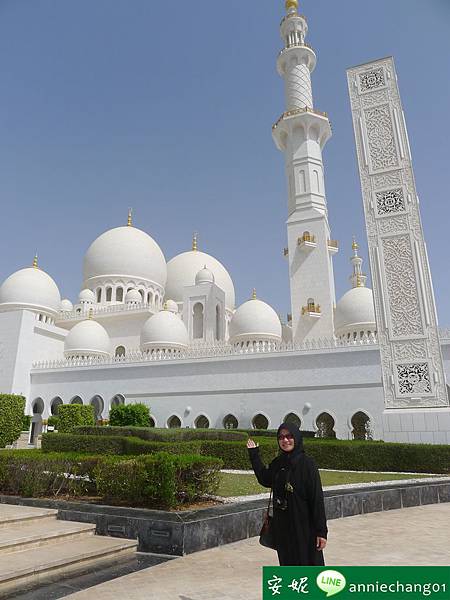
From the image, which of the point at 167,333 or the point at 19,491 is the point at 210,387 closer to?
the point at 167,333

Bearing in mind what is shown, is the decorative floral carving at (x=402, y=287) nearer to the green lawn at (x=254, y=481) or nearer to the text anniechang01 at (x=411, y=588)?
the green lawn at (x=254, y=481)

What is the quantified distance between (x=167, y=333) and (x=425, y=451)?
1685 cm

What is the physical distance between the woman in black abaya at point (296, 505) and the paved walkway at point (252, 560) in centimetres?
71

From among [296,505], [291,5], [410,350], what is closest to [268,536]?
[296,505]

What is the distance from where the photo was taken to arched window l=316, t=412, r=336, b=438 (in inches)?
750

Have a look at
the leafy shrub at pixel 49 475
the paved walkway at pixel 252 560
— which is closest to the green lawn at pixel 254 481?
the paved walkway at pixel 252 560

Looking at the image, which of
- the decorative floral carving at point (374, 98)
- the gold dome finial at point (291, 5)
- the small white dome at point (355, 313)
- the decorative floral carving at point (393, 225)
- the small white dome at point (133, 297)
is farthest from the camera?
the small white dome at point (133, 297)

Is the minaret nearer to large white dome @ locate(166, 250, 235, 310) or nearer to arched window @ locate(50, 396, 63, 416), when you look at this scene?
large white dome @ locate(166, 250, 235, 310)

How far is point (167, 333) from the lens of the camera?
25594 mm

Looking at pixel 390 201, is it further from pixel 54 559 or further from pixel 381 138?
pixel 54 559

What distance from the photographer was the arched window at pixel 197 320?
94.2ft

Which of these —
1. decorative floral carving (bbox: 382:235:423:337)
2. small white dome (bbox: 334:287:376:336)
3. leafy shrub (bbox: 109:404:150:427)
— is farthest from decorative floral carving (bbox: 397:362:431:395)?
leafy shrub (bbox: 109:404:150:427)

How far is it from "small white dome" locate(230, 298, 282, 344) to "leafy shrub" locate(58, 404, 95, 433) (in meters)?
9.43

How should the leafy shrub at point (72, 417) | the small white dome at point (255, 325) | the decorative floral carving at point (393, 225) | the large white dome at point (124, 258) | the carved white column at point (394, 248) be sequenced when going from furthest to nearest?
the large white dome at point (124, 258)
the small white dome at point (255, 325)
the leafy shrub at point (72, 417)
the decorative floral carving at point (393, 225)
the carved white column at point (394, 248)
